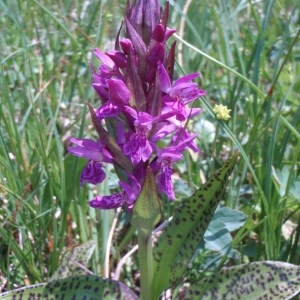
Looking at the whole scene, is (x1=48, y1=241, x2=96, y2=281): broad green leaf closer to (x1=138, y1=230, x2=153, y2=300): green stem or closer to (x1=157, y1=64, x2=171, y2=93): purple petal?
(x1=138, y1=230, x2=153, y2=300): green stem

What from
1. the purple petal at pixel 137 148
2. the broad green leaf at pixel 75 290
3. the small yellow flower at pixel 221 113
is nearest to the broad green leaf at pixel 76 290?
the broad green leaf at pixel 75 290

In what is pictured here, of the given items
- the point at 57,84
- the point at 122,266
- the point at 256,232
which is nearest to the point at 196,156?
the point at 256,232

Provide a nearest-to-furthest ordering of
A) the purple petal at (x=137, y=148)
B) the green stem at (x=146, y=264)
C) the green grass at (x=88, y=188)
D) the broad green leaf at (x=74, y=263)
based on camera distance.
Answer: the purple petal at (x=137, y=148) → the green stem at (x=146, y=264) → the broad green leaf at (x=74, y=263) → the green grass at (x=88, y=188)

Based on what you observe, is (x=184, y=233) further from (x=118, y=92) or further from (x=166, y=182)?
(x=118, y=92)

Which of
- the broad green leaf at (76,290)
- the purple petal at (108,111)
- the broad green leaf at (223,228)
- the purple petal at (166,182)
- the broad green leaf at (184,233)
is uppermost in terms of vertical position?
the purple petal at (108,111)

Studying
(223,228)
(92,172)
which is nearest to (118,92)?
(92,172)

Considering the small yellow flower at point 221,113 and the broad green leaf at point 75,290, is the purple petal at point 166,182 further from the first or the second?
the small yellow flower at point 221,113
